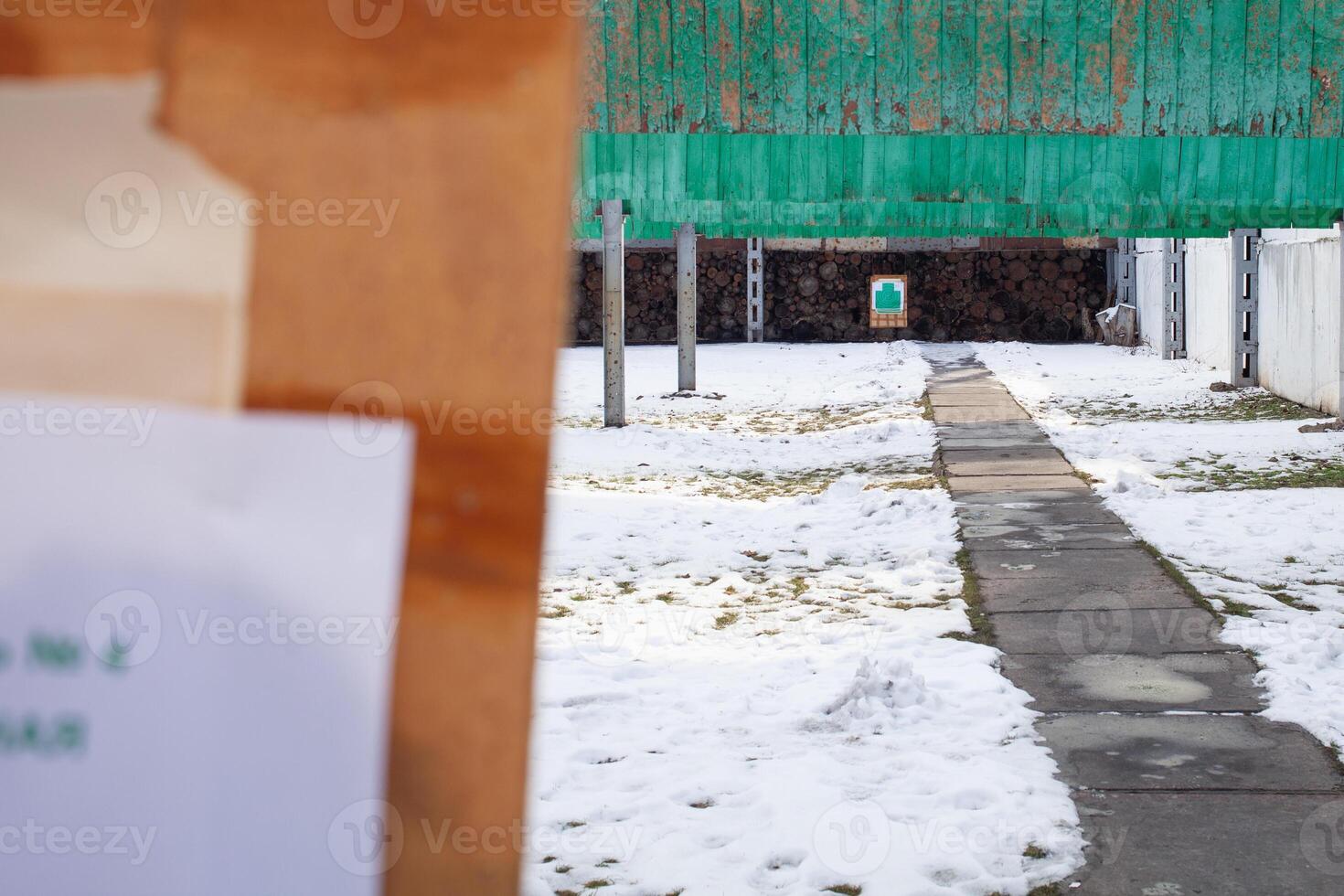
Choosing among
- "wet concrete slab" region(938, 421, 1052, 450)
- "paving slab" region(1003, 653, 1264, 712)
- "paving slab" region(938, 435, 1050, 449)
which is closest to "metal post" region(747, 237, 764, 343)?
"wet concrete slab" region(938, 421, 1052, 450)

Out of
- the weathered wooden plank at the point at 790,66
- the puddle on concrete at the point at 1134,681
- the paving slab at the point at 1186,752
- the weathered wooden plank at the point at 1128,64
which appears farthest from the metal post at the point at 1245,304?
the paving slab at the point at 1186,752

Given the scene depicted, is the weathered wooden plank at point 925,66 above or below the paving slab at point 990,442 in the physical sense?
above

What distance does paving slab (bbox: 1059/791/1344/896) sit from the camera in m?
2.90

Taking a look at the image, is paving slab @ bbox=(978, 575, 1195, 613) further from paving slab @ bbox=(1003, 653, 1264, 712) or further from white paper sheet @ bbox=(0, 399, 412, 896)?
white paper sheet @ bbox=(0, 399, 412, 896)

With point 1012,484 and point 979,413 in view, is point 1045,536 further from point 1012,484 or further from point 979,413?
point 979,413

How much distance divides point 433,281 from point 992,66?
7306 millimetres

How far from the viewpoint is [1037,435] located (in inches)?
448

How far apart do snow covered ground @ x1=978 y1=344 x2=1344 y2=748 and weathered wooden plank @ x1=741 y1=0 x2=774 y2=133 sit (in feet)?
10.3

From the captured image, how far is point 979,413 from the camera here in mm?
13234

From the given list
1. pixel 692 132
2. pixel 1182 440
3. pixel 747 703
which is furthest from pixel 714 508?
pixel 1182 440

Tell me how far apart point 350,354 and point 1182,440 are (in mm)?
10840

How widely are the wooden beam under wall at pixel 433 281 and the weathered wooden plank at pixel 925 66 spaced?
281 inches

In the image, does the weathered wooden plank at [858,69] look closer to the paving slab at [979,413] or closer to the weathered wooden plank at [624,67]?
the weathered wooden plank at [624,67]

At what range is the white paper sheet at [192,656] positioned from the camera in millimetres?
755
